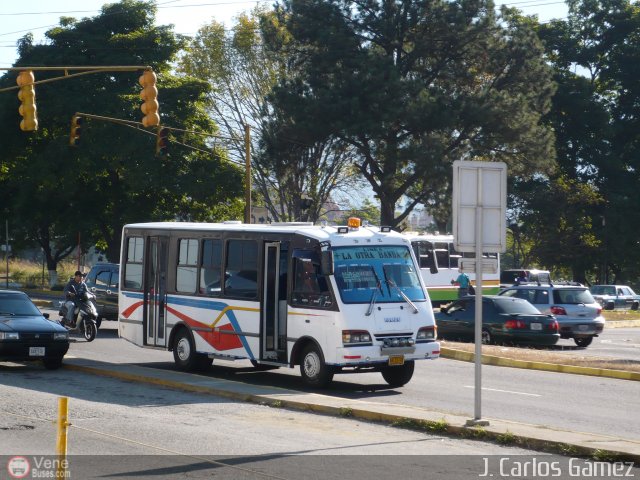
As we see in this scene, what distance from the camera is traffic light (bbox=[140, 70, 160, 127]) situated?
21.5 meters

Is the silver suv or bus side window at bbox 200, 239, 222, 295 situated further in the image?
the silver suv

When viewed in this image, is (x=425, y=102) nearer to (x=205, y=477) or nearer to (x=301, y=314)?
(x=301, y=314)

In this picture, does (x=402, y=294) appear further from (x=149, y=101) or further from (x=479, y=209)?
(x=149, y=101)

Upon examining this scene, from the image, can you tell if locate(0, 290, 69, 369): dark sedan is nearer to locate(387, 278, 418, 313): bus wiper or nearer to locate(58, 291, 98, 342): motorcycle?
locate(58, 291, 98, 342): motorcycle

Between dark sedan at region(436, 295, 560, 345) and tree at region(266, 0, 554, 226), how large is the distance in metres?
21.9

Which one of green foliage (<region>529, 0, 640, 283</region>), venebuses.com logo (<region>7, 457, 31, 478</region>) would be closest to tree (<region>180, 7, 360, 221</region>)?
green foliage (<region>529, 0, 640, 283</region>)

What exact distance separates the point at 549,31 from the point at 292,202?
2778cm

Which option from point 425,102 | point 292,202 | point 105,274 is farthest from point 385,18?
point 105,274

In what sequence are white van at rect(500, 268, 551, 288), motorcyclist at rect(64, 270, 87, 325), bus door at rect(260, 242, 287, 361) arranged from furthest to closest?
white van at rect(500, 268, 551, 288) < motorcyclist at rect(64, 270, 87, 325) < bus door at rect(260, 242, 287, 361)

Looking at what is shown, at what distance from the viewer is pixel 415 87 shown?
49.4 meters

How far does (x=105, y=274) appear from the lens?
1218 inches

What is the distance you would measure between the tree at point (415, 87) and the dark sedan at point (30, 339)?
30.7 m

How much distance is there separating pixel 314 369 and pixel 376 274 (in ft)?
6.19

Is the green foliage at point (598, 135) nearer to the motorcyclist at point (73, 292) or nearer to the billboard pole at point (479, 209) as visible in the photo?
the motorcyclist at point (73, 292)
